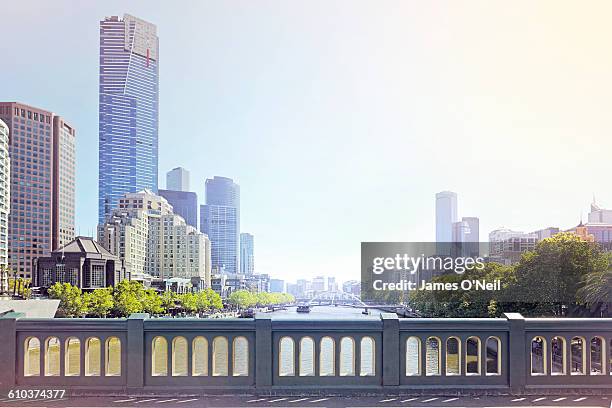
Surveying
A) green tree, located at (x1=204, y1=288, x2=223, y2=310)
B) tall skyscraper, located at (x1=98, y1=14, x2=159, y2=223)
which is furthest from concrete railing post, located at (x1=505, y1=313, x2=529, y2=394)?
green tree, located at (x1=204, y1=288, x2=223, y2=310)

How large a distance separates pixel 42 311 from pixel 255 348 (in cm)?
2914

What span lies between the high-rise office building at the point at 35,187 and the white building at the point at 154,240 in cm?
572

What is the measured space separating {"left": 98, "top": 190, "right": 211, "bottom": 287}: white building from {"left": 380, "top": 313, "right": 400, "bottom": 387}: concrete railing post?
4213 centimetres

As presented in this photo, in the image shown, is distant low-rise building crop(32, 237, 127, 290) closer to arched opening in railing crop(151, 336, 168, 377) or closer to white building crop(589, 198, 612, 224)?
arched opening in railing crop(151, 336, 168, 377)

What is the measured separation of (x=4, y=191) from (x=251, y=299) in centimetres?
2555

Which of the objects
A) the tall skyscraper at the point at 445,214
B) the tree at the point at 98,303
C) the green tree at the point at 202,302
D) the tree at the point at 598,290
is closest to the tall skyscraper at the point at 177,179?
the green tree at the point at 202,302

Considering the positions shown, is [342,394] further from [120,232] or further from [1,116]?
[120,232]

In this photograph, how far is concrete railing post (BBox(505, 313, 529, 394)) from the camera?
761 centimetres

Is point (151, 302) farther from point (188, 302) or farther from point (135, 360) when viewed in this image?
point (135, 360)

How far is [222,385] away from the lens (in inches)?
296

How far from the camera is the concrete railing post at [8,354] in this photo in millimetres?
7488

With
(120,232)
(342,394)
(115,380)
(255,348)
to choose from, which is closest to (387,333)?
(342,394)

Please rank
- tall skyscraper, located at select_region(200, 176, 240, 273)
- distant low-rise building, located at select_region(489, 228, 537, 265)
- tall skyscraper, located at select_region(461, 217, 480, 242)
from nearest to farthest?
distant low-rise building, located at select_region(489, 228, 537, 265) → tall skyscraper, located at select_region(461, 217, 480, 242) → tall skyscraper, located at select_region(200, 176, 240, 273)

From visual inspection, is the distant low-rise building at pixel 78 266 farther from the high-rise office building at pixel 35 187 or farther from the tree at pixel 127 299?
the tree at pixel 127 299
